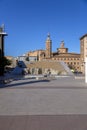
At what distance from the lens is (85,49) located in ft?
392

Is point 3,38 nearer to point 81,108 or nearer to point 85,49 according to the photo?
point 85,49

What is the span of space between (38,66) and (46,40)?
69.2 meters

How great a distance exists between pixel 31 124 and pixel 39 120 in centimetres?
83

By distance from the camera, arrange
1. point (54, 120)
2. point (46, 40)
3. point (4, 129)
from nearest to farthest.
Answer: point (4, 129)
point (54, 120)
point (46, 40)

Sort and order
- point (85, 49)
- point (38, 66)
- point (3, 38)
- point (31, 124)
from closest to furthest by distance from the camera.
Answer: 1. point (31, 124)
2. point (3, 38)
3. point (38, 66)
4. point (85, 49)

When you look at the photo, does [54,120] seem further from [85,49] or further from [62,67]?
[85,49]

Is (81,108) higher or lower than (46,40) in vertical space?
lower

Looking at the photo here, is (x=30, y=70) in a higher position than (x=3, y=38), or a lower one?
lower

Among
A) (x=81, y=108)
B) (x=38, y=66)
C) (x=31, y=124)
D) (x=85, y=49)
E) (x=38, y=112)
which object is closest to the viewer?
(x=31, y=124)

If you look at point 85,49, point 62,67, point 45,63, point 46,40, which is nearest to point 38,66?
point 45,63

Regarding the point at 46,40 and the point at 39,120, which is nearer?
the point at 39,120

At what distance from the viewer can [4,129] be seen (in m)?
9.18

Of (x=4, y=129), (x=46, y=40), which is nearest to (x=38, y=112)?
(x=4, y=129)

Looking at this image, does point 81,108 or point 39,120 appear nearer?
point 39,120
